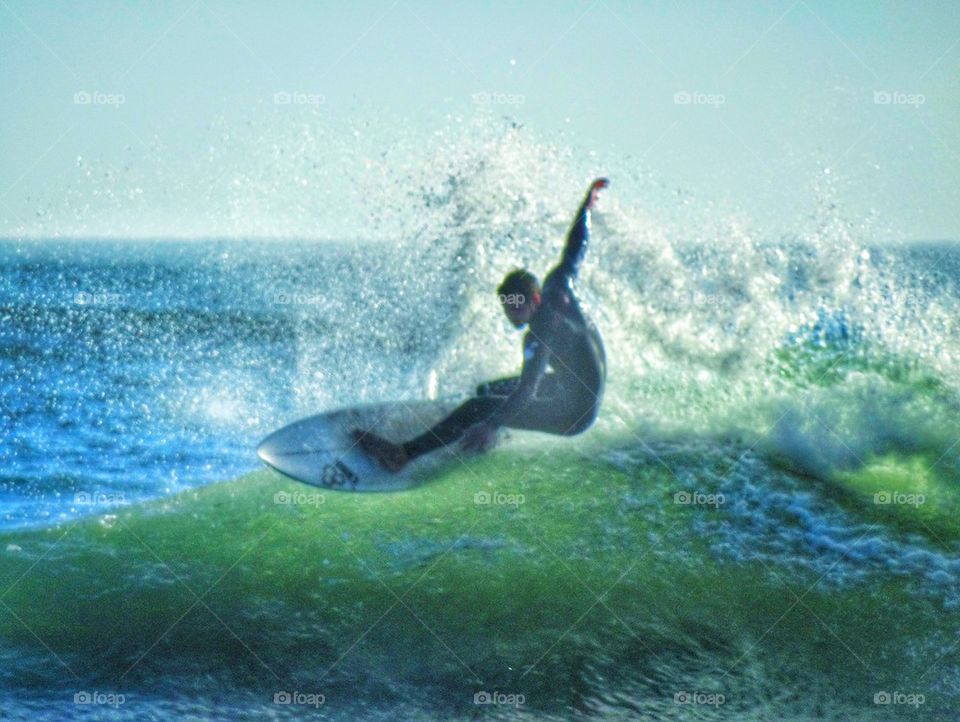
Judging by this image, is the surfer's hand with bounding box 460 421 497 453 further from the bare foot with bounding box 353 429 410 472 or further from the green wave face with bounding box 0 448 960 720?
the bare foot with bounding box 353 429 410 472

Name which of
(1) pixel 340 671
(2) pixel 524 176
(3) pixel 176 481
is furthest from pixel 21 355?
(1) pixel 340 671

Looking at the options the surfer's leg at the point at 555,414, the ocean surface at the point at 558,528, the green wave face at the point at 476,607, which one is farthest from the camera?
the surfer's leg at the point at 555,414

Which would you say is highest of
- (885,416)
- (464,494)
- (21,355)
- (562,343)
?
(562,343)

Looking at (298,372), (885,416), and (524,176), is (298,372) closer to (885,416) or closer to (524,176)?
(524,176)

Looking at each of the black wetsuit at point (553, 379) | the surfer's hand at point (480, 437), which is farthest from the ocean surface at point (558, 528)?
the black wetsuit at point (553, 379)

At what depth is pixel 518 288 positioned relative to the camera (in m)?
7.34

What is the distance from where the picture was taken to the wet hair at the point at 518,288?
7.32 m

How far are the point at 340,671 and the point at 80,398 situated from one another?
1132cm

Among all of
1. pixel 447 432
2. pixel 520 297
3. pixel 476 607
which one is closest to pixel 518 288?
pixel 520 297

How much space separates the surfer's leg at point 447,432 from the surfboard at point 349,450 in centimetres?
6

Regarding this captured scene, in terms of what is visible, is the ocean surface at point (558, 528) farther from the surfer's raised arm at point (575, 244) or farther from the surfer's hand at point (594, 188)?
the surfer's hand at point (594, 188)

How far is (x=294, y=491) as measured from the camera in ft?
28.2

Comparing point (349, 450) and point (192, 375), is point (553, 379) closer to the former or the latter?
point (349, 450)

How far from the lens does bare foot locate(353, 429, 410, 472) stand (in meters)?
8.02
